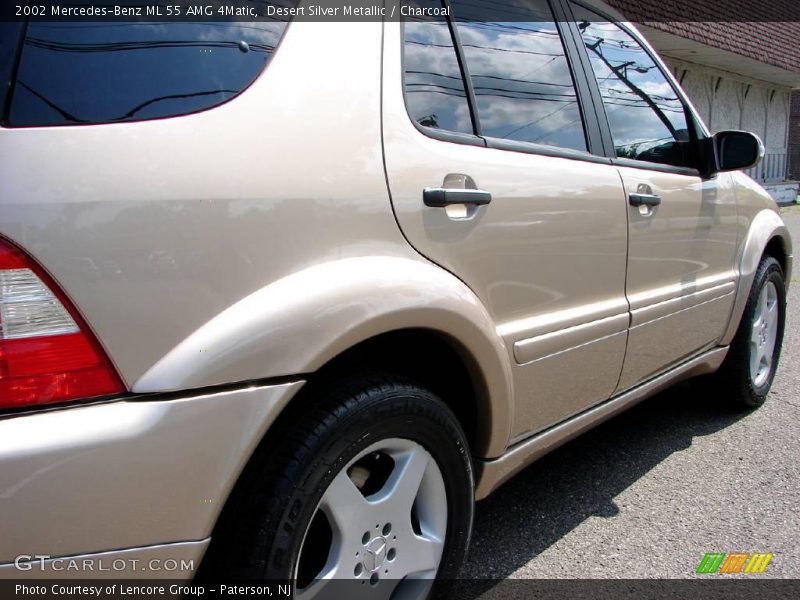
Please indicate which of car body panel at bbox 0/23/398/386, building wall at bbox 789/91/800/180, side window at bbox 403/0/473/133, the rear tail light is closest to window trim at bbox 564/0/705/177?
side window at bbox 403/0/473/133

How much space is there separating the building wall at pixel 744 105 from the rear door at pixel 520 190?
40.3 ft

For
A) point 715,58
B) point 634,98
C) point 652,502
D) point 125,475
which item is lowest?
point 652,502

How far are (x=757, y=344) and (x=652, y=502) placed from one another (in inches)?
53.7

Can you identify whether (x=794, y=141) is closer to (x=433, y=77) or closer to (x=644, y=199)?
(x=644, y=199)

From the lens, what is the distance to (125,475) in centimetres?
118

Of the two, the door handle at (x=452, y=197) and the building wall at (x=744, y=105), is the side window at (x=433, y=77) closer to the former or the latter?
the door handle at (x=452, y=197)

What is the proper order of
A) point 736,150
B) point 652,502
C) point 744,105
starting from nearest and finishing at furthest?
point 652,502
point 736,150
point 744,105

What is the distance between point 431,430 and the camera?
1679mm

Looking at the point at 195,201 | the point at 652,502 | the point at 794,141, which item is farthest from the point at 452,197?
Answer: the point at 794,141

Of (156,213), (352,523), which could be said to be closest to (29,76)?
(156,213)

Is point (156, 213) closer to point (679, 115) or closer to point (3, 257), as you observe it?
point (3, 257)

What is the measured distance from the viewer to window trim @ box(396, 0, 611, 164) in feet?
5.82

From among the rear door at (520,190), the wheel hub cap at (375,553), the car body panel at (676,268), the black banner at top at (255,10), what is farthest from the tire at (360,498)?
the car body panel at (676,268)

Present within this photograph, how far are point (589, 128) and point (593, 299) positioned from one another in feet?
1.96
